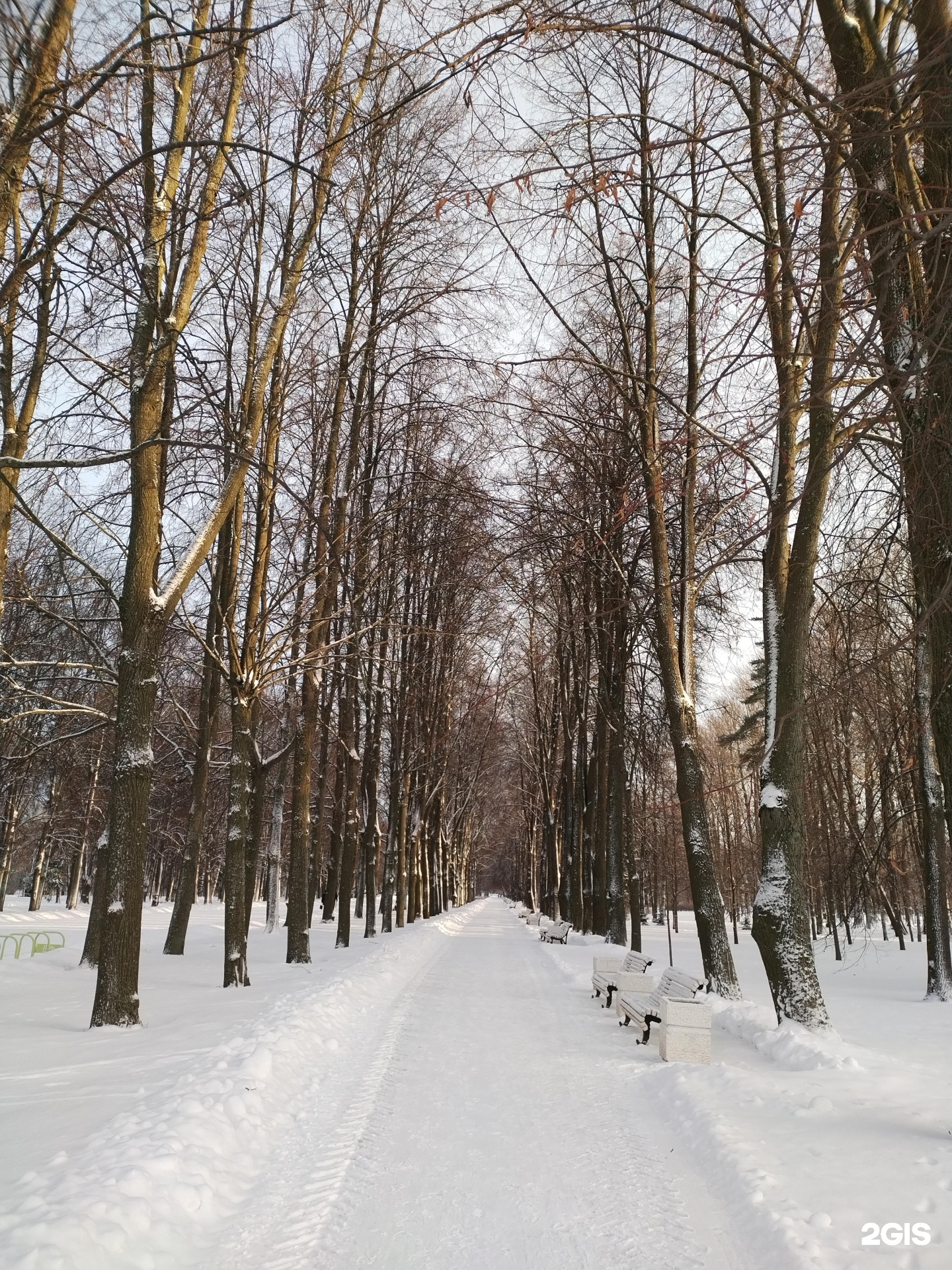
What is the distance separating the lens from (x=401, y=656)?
25.1 m

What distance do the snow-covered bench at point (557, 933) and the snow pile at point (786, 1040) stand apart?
1422 centimetres

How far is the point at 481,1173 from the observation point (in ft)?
15.3

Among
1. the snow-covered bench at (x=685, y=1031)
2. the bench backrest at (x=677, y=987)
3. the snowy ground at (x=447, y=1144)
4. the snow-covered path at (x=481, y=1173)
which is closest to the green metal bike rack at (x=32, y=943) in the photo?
the snowy ground at (x=447, y=1144)

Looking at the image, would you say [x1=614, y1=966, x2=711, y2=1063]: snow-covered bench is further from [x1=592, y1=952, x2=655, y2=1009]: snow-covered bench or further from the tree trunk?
the tree trunk

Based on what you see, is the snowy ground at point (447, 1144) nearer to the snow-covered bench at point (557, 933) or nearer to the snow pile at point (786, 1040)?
the snow pile at point (786, 1040)

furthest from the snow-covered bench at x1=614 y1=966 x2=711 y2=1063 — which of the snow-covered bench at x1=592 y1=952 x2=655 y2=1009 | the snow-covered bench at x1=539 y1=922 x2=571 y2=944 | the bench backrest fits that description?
the snow-covered bench at x1=539 y1=922 x2=571 y2=944

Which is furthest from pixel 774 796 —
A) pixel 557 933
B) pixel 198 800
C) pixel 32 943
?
pixel 32 943

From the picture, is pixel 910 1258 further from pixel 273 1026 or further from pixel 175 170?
pixel 175 170

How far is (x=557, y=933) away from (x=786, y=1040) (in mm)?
16541

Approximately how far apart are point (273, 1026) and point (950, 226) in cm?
778

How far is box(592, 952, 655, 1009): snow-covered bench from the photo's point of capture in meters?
10.7

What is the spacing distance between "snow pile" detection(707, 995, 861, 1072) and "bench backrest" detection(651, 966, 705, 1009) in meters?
0.54

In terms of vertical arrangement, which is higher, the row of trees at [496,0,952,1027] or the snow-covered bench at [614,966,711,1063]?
the row of trees at [496,0,952,1027]

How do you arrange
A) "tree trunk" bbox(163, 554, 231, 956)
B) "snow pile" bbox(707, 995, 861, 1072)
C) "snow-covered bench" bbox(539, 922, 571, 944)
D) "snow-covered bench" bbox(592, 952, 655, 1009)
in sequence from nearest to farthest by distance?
"snow pile" bbox(707, 995, 861, 1072) → "snow-covered bench" bbox(592, 952, 655, 1009) → "tree trunk" bbox(163, 554, 231, 956) → "snow-covered bench" bbox(539, 922, 571, 944)
